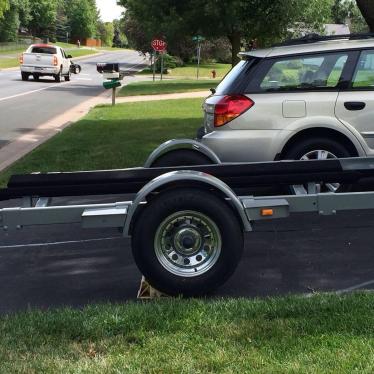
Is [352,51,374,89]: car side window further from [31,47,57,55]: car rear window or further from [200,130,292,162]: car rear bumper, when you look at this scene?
[31,47,57,55]: car rear window

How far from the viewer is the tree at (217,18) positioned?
29.7 meters

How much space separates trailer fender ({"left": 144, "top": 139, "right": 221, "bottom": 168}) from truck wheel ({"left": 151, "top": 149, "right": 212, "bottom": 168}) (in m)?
0.04

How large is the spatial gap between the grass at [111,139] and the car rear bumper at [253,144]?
11.3 feet

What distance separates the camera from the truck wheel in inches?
270

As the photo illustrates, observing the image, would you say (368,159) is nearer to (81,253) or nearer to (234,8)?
(81,253)

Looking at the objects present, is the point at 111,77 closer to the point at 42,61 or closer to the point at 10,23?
the point at 42,61

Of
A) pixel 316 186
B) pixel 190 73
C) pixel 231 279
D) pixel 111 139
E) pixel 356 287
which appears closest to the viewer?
pixel 356 287

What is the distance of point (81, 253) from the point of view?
5887 mm

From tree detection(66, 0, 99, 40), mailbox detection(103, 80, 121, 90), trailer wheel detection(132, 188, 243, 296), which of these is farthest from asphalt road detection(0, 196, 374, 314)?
tree detection(66, 0, 99, 40)

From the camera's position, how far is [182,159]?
22.7 feet

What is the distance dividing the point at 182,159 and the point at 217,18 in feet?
91.9

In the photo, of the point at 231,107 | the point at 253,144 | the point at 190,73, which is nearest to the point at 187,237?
the point at 253,144

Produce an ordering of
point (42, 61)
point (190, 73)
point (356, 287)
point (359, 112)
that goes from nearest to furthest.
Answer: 1. point (356, 287)
2. point (359, 112)
3. point (42, 61)
4. point (190, 73)

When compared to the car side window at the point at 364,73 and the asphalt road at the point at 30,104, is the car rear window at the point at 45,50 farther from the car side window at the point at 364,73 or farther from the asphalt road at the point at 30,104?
the car side window at the point at 364,73
